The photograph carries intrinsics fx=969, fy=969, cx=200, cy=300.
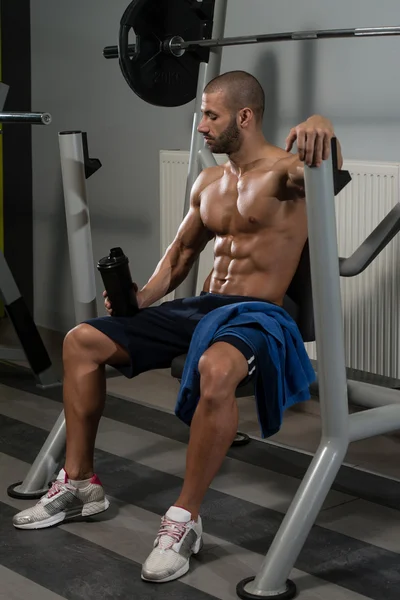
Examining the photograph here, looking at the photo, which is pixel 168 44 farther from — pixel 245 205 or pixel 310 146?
pixel 310 146

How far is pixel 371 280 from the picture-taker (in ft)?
10.2

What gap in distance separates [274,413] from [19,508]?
777mm

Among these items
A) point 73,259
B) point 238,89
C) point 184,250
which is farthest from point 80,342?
point 238,89

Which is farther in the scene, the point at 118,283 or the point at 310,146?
the point at 118,283

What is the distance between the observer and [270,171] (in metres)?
2.50

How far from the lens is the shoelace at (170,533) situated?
84.3 inches

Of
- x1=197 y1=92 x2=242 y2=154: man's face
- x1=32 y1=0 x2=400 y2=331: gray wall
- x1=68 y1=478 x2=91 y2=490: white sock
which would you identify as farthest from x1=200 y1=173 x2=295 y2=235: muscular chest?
x1=32 y1=0 x2=400 y2=331: gray wall

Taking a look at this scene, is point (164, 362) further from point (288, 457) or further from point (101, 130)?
point (101, 130)

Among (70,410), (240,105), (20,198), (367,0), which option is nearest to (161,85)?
(240,105)

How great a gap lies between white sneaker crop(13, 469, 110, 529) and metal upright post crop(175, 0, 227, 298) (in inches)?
31.2

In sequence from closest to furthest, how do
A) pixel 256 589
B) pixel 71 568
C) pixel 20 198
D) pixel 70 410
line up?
pixel 256 589, pixel 71 568, pixel 70 410, pixel 20 198

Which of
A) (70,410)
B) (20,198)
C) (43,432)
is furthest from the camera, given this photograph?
(20,198)

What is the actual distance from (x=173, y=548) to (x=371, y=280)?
129 cm

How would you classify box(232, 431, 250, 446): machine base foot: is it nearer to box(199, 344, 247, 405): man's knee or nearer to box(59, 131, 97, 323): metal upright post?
box(59, 131, 97, 323): metal upright post
